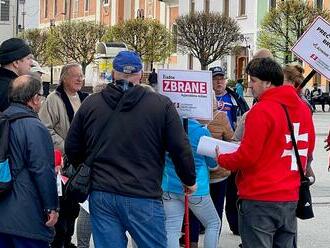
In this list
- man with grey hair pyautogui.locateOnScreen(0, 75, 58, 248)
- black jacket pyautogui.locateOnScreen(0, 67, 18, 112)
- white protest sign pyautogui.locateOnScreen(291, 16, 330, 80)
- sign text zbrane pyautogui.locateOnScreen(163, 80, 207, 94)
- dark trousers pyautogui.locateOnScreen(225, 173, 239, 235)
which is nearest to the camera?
man with grey hair pyautogui.locateOnScreen(0, 75, 58, 248)

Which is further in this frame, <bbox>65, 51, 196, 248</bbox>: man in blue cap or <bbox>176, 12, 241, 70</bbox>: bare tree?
<bbox>176, 12, 241, 70</bbox>: bare tree

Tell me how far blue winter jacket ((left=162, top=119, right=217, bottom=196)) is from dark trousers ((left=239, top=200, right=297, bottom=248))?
107 cm

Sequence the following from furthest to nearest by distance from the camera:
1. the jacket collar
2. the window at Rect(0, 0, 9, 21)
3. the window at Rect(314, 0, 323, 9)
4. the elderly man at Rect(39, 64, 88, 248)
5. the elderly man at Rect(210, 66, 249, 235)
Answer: the window at Rect(0, 0, 9, 21)
the window at Rect(314, 0, 323, 9)
the elderly man at Rect(210, 66, 249, 235)
the elderly man at Rect(39, 64, 88, 248)
the jacket collar

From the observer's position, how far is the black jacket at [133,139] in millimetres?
5387

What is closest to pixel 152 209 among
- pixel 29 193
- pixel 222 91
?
pixel 29 193

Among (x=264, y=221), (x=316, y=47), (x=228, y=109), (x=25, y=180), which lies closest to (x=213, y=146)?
(x=264, y=221)

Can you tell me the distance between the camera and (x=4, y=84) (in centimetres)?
657

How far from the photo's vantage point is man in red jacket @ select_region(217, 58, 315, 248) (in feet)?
18.6

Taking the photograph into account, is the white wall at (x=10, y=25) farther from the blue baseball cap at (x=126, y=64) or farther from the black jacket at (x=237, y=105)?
the blue baseball cap at (x=126, y=64)

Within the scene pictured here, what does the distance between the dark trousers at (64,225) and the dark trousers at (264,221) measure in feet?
7.48

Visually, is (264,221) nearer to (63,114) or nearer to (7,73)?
(7,73)

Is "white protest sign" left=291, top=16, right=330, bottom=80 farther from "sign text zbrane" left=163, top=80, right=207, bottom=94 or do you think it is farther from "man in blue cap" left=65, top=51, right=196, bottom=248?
"man in blue cap" left=65, top=51, right=196, bottom=248

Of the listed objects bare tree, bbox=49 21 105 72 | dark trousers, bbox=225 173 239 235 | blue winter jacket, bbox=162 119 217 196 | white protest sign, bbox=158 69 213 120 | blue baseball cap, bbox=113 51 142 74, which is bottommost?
dark trousers, bbox=225 173 239 235

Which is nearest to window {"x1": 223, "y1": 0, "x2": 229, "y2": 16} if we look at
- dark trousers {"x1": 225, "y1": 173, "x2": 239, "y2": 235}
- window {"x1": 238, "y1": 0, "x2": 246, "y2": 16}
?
window {"x1": 238, "y1": 0, "x2": 246, "y2": 16}
